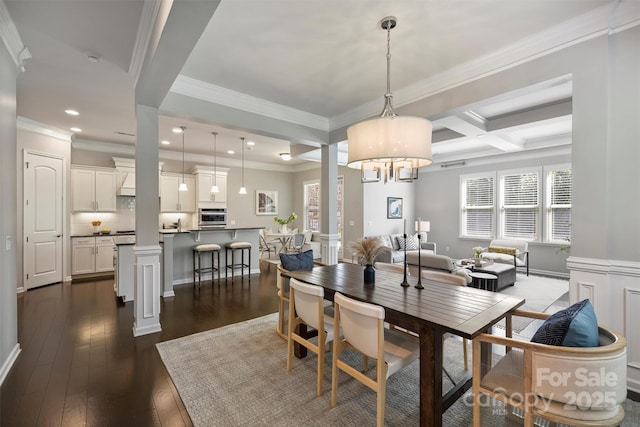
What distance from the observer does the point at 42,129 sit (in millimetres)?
5156

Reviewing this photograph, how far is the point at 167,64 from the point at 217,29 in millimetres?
538

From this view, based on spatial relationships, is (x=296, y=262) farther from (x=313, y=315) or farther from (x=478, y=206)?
(x=478, y=206)

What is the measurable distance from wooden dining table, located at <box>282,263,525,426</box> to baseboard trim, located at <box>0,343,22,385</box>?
2.56m

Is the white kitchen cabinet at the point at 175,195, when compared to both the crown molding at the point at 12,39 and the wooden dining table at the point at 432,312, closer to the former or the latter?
the crown molding at the point at 12,39

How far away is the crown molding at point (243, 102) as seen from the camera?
3.43 metres

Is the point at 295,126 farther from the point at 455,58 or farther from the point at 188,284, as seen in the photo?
the point at 188,284

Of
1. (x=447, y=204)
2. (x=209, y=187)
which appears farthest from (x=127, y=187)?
(x=447, y=204)

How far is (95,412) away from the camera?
6.59ft

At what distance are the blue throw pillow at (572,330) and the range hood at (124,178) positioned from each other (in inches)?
294

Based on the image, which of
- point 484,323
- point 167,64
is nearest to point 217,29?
point 167,64

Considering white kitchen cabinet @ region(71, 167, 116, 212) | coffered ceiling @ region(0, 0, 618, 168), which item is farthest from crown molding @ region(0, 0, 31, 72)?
white kitchen cabinet @ region(71, 167, 116, 212)

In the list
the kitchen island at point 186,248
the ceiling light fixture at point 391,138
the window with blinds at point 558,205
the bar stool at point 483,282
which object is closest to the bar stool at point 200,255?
the kitchen island at point 186,248

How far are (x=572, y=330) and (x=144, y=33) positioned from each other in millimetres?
3592

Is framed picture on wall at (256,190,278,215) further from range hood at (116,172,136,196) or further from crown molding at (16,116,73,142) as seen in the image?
crown molding at (16,116,73,142)
